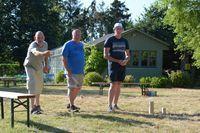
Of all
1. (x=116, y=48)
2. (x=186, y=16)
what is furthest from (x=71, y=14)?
(x=116, y=48)

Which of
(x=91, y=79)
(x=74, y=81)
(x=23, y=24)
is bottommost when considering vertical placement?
(x=74, y=81)

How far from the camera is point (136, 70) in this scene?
4172 centimetres

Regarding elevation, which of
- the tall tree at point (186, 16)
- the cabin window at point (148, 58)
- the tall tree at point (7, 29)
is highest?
the tall tree at point (7, 29)

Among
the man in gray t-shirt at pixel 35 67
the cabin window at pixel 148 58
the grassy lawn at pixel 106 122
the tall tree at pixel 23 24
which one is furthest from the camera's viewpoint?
the tall tree at pixel 23 24

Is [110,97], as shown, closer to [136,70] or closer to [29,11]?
[136,70]

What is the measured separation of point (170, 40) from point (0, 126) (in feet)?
126

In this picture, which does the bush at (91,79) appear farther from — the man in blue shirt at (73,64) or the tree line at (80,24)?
the man in blue shirt at (73,64)

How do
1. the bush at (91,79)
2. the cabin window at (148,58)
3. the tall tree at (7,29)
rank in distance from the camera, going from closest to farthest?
the bush at (91,79) < the cabin window at (148,58) < the tall tree at (7,29)

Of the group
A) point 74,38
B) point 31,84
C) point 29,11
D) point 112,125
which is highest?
point 29,11

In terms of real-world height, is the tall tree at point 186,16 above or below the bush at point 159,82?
above

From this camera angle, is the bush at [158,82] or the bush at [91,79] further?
the bush at [158,82]

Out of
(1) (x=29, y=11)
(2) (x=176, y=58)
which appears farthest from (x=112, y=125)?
(1) (x=29, y=11)

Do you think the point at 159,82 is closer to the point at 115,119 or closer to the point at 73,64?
the point at 73,64

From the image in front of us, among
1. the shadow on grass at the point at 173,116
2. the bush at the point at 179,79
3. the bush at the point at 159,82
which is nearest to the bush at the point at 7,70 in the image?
the bush at the point at 159,82
